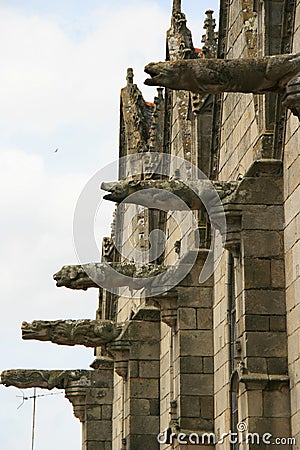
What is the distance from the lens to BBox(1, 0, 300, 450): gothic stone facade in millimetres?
18250

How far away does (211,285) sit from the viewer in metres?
22.5

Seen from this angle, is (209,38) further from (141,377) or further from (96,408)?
(96,408)

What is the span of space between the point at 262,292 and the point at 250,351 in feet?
2.45

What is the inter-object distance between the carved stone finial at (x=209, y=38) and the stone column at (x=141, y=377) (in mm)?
4822

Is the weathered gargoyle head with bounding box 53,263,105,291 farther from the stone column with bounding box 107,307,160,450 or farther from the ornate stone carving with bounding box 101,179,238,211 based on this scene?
the stone column with bounding box 107,307,160,450

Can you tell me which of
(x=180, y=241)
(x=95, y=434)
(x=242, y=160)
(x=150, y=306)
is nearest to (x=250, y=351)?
(x=242, y=160)

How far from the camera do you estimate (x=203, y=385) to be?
22078 millimetres

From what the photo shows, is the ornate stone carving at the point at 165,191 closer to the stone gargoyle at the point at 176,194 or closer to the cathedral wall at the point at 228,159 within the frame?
the stone gargoyle at the point at 176,194

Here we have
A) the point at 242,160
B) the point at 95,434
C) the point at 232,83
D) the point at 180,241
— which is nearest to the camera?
the point at 232,83

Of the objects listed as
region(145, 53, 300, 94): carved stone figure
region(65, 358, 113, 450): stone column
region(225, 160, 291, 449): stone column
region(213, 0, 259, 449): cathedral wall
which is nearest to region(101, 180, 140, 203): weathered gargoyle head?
region(225, 160, 291, 449): stone column

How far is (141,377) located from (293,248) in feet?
27.8

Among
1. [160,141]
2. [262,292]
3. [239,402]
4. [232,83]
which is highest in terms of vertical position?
[160,141]

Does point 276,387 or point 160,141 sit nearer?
point 276,387

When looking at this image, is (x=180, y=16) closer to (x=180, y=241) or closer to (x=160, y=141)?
(x=160, y=141)
